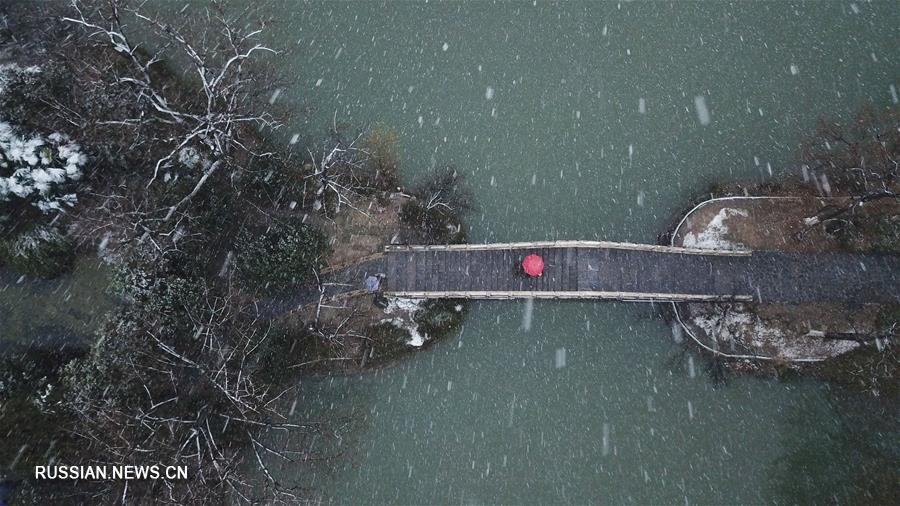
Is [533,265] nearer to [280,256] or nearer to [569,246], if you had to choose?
[569,246]

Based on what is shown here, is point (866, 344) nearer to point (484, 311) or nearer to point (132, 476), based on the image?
point (484, 311)

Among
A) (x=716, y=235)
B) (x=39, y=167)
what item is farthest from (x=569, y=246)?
(x=39, y=167)

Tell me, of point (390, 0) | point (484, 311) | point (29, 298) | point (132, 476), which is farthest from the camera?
point (390, 0)

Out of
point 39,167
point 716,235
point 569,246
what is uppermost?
point 39,167

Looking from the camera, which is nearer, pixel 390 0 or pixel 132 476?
pixel 132 476

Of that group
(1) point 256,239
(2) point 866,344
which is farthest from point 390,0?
(2) point 866,344

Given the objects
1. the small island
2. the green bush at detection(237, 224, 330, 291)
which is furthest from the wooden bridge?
the green bush at detection(237, 224, 330, 291)
